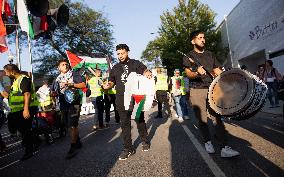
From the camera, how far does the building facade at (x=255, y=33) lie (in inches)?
785

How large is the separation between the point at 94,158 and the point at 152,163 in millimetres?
1344

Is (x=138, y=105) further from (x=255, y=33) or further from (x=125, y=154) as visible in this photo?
(x=255, y=33)

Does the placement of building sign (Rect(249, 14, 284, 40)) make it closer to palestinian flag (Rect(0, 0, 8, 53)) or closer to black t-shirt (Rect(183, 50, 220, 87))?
palestinian flag (Rect(0, 0, 8, 53))

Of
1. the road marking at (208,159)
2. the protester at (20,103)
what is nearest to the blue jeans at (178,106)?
the road marking at (208,159)

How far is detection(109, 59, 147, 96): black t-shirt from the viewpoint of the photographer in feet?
20.7

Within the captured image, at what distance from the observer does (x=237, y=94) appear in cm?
439

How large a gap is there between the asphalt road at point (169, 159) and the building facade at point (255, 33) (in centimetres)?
1308

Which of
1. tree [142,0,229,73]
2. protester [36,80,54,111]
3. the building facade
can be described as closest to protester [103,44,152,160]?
protester [36,80,54,111]

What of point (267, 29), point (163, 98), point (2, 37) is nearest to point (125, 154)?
point (163, 98)

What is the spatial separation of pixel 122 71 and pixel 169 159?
1926 mm

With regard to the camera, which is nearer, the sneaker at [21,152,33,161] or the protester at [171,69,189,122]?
the sneaker at [21,152,33,161]

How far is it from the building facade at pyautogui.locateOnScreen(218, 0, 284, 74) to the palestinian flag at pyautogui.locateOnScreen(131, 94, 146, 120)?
46.4ft

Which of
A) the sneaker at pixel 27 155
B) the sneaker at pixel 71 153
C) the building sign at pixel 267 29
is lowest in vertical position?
the sneaker at pixel 27 155

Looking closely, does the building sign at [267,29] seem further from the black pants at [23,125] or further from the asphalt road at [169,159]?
the black pants at [23,125]
